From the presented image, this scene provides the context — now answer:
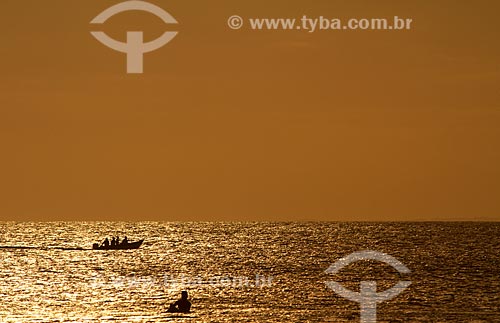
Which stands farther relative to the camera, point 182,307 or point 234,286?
point 234,286

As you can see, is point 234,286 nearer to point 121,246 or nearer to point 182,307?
point 182,307

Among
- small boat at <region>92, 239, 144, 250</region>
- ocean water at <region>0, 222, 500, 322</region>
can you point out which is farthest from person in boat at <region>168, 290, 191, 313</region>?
small boat at <region>92, 239, 144, 250</region>

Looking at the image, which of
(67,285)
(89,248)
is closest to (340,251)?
(89,248)

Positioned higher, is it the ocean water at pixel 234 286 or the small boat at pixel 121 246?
the small boat at pixel 121 246

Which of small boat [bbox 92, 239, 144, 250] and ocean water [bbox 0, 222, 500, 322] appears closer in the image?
ocean water [bbox 0, 222, 500, 322]

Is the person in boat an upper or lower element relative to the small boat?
lower

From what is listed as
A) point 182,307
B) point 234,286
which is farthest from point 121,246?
point 182,307

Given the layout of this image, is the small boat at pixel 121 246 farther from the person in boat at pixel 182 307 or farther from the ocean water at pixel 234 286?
the person in boat at pixel 182 307

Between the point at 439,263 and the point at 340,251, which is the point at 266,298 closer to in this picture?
the point at 439,263

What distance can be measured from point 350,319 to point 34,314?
21.3 m

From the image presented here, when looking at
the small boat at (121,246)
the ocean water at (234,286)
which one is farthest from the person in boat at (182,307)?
the small boat at (121,246)

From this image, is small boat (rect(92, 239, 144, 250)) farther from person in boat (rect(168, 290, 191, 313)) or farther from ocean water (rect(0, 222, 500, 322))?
person in boat (rect(168, 290, 191, 313))

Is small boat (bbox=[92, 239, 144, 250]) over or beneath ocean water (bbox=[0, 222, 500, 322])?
over

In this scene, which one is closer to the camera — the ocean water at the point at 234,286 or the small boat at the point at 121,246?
the ocean water at the point at 234,286
